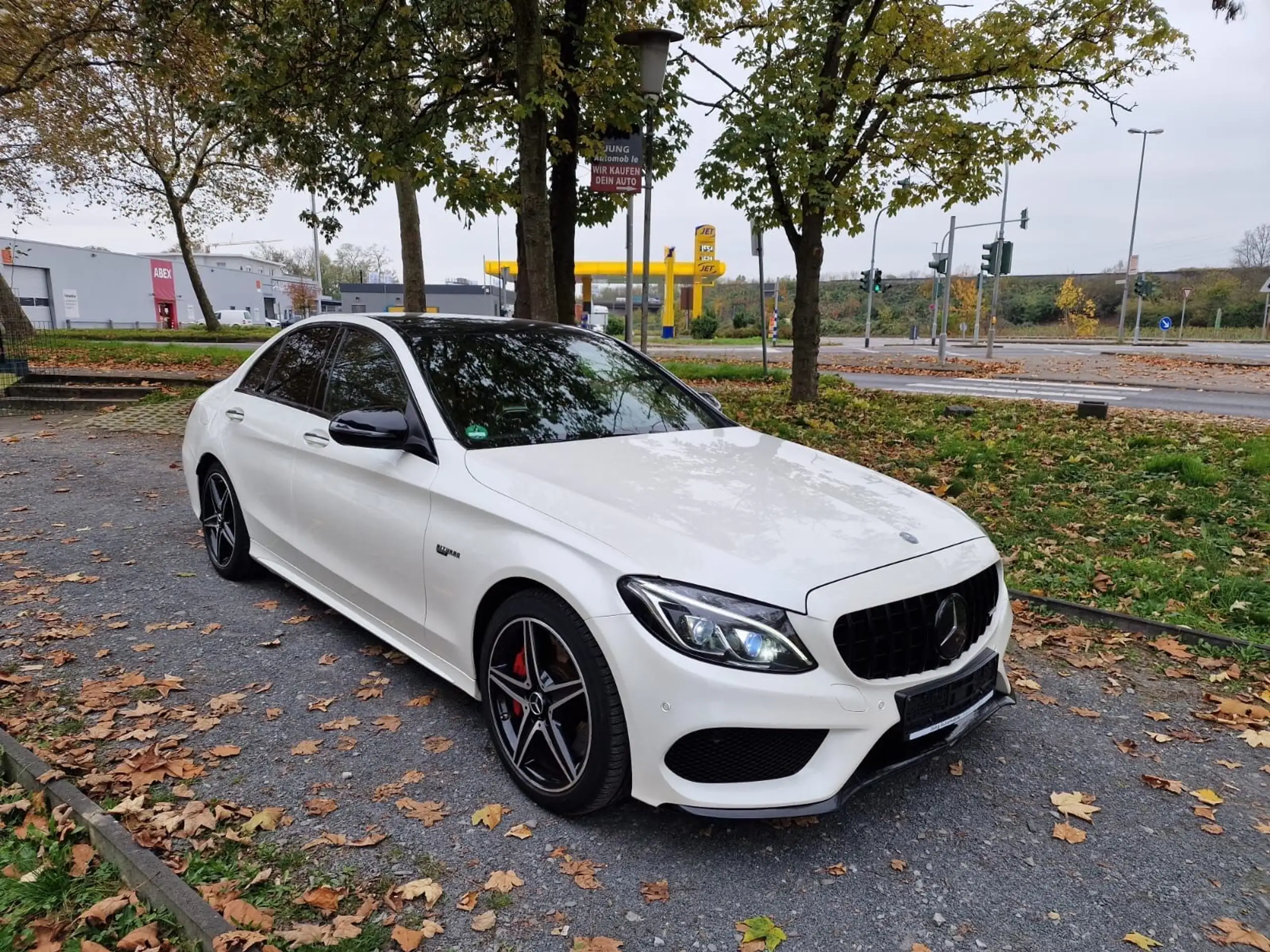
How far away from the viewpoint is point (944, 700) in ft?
8.53

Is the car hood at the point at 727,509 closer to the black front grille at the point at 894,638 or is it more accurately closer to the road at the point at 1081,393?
the black front grille at the point at 894,638

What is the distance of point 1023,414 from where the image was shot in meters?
11.0

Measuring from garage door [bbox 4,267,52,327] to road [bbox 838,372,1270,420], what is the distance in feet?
161

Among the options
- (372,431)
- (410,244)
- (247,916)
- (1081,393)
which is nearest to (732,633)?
(247,916)

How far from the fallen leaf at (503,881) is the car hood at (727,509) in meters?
1.01

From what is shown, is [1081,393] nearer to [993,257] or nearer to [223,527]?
[993,257]

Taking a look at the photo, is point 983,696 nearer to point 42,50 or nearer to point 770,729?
point 770,729

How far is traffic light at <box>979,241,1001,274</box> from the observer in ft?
Answer: 73.0

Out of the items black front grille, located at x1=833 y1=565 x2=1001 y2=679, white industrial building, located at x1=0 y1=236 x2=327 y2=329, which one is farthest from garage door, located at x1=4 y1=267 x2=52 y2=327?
black front grille, located at x1=833 y1=565 x2=1001 y2=679

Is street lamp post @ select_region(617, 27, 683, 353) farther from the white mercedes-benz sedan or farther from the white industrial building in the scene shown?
the white industrial building

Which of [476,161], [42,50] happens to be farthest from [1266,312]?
[42,50]

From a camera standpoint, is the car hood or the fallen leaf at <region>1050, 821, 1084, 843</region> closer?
the car hood

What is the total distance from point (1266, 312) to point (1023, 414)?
193 ft

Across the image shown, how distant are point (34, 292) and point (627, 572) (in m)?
60.6
